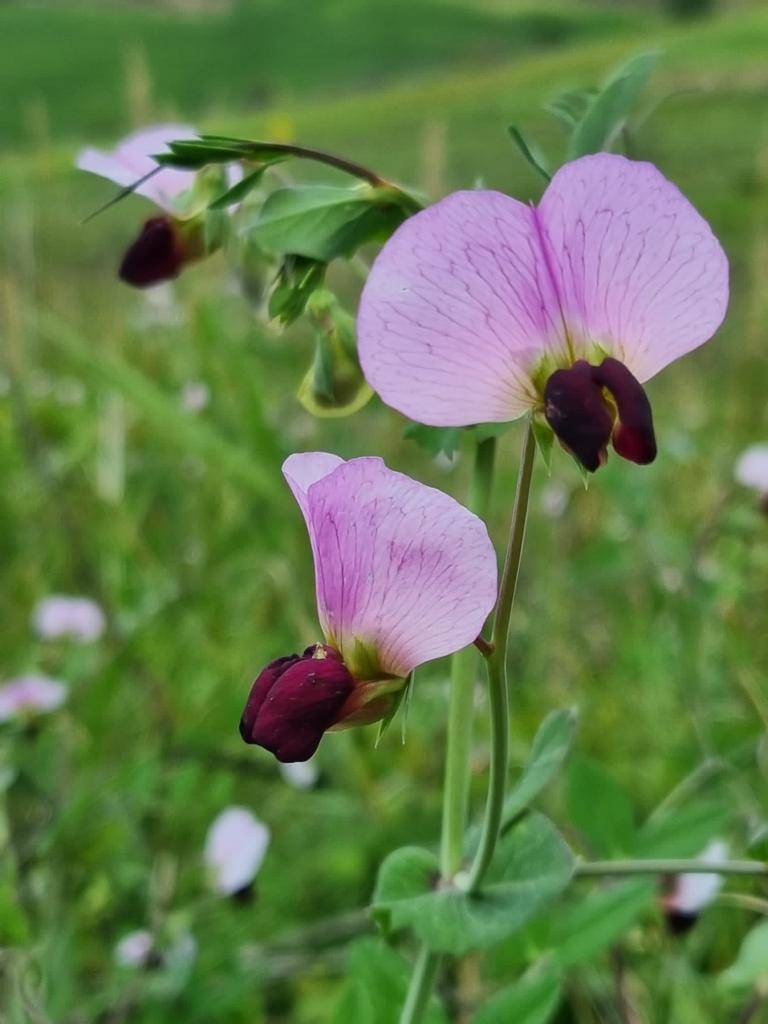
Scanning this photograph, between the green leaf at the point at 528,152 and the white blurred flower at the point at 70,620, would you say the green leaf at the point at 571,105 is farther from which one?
the white blurred flower at the point at 70,620

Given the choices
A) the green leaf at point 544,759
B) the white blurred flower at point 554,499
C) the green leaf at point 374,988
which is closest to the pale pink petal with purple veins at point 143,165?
the green leaf at point 544,759

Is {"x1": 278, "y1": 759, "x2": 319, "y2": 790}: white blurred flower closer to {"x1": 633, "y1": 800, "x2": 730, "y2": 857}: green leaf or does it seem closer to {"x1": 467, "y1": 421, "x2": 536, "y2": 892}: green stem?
{"x1": 633, "y1": 800, "x2": 730, "y2": 857}: green leaf

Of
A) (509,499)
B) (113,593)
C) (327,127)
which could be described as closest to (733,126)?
(327,127)

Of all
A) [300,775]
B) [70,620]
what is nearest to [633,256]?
[300,775]

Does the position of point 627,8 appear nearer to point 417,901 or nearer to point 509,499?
point 509,499

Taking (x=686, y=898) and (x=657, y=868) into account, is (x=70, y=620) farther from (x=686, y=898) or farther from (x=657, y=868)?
(x=657, y=868)

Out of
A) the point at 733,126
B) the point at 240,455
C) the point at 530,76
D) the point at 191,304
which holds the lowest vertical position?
the point at 240,455

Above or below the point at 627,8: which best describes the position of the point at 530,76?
below

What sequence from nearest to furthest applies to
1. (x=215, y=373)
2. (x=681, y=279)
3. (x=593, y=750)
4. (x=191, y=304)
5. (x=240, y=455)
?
(x=681, y=279) → (x=240, y=455) → (x=593, y=750) → (x=215, y=373) → (x=191, y=304)
